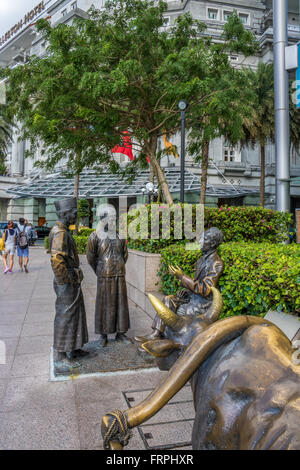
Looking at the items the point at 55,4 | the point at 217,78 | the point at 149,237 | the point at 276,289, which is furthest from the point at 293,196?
the point at 55,4

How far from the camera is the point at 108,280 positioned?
5242 mm

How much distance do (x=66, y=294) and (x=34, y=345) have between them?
1530 mm

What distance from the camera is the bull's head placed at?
60.1 inches

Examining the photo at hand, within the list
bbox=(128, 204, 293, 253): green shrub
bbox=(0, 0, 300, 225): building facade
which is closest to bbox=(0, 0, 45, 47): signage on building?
bbox=(0, 0, 300, 225): building facade

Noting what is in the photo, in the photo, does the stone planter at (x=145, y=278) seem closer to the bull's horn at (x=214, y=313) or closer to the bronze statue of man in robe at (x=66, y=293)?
the bronze statue of man in robe at (x=66, y=293)

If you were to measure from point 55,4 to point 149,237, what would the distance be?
1512 inches

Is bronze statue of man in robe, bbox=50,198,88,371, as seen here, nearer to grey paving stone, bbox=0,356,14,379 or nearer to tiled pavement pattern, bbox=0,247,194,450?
tiled pavement pattern, bbox=0,247,194,450

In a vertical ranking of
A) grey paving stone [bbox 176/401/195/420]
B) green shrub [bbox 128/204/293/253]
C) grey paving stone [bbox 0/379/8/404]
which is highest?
green shrub [bbox 128/204/293/253]

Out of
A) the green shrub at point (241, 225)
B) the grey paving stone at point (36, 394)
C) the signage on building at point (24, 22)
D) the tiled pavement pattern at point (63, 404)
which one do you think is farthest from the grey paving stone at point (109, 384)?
the signage on building at point (24, 22)

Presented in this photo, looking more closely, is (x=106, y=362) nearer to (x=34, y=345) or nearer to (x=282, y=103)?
(x=34, y=345)

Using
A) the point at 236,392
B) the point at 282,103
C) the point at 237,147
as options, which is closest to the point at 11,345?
the point at 236,392

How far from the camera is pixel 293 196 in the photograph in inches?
1077

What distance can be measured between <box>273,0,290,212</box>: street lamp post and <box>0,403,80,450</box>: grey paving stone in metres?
11.0

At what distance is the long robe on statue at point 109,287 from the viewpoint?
205 inches
